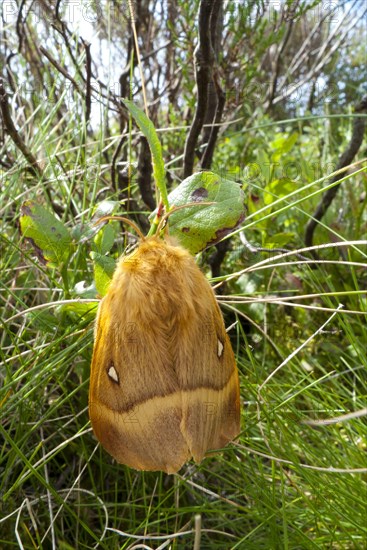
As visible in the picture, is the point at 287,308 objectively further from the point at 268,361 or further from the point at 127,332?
the point at 127,332

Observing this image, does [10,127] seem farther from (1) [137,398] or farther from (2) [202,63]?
(1) [137,398]

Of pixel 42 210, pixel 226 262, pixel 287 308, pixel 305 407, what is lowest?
pixel 305 407

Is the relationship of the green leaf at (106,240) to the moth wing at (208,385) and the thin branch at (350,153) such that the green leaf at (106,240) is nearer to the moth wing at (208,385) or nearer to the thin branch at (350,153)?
the moth wing at (208,385)

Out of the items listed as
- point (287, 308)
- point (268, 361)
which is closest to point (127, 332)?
point (268, 361)

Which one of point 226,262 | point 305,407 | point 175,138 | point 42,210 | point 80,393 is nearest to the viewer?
point 42,210

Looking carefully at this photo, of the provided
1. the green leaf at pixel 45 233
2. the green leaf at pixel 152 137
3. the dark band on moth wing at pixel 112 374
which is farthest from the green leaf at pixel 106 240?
the dark band on moth wing at pixel 112 374

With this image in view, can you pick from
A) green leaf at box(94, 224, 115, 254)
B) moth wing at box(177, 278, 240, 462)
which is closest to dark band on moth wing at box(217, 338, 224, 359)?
moth wing at box(177, 278, 240, 462)

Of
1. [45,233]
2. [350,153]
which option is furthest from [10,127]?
[350,153]
